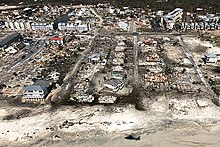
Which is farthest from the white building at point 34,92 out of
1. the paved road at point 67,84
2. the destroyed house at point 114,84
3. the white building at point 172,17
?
the white building at point 172,17

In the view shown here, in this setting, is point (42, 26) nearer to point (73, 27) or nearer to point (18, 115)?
point (73, 27)

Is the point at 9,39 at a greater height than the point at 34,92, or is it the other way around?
the point at 9,39

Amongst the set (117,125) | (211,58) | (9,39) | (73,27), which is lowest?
(117,125)

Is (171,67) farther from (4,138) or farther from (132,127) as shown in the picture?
(4,138)

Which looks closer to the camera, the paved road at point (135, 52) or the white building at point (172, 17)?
the paved road at point (135, 52)

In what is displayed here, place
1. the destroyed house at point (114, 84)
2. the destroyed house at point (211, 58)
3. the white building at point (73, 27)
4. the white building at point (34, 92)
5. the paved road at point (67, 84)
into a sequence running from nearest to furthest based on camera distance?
the white building at point (34, 92) < the paved road at point (67, 84) < the destroyed house at point (114, 84) < the destroyed house at point (211, 58) < the white building at point (73, 27)

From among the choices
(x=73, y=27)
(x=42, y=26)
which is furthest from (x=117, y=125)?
(x=42, y=26)

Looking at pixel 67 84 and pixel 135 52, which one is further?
pixel 135 52

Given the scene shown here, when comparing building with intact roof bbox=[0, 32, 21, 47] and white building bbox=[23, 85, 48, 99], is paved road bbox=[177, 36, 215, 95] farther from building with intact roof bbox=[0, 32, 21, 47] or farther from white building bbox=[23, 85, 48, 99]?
building with intact roof bbox=[0, 32, 21, 47]

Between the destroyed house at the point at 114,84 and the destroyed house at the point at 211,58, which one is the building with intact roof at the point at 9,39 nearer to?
the destroyed house at the point at 114,84

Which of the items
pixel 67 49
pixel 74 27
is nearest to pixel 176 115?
pixel 67 49

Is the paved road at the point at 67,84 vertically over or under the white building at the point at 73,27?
under
